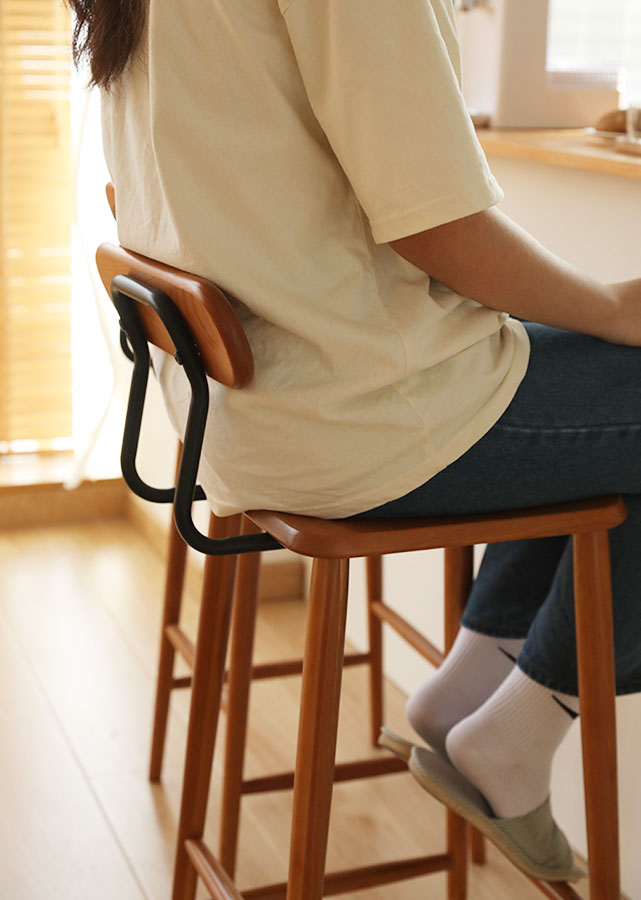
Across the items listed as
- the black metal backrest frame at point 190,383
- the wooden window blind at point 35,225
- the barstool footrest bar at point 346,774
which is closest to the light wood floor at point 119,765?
the barstool footrest bar at point 346,774

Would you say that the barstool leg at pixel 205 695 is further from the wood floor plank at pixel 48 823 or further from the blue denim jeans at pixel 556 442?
the blue denim jeans at pixel 556 442

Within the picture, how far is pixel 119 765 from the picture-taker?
6.29 feet

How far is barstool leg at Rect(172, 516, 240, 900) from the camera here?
52.7 inches

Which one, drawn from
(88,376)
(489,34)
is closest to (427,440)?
(489,34)

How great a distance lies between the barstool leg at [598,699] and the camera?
1.10 metres

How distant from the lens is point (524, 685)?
3.92 feet

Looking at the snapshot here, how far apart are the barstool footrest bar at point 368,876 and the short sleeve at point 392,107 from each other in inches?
33.2

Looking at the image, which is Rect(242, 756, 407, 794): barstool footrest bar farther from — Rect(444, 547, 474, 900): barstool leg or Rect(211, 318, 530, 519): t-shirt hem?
Rect(211, 318, 530, 519): t-shirt hem

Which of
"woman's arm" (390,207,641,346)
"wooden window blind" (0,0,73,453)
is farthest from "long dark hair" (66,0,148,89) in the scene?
"wooden window blind" (0,0,73,453)

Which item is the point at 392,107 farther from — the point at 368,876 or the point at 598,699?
the point at 368,876

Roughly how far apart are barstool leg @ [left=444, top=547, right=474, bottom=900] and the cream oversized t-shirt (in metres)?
0.41

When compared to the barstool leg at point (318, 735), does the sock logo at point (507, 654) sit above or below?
below

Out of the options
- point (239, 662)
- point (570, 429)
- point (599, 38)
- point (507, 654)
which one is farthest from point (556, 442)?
point (599, 38)

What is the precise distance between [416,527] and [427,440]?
0.28 feet
